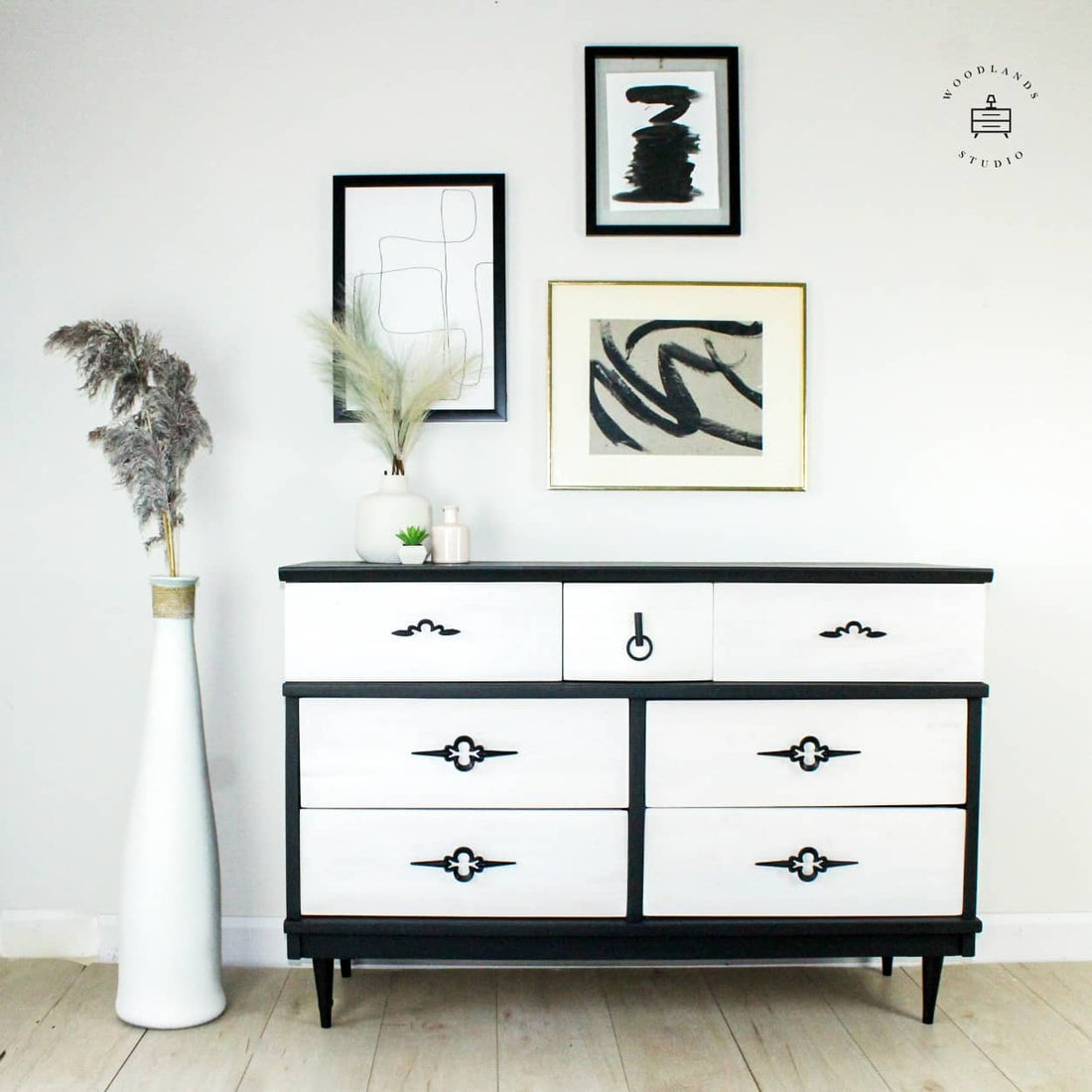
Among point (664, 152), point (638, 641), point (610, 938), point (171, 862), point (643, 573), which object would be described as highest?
point (664, 152)

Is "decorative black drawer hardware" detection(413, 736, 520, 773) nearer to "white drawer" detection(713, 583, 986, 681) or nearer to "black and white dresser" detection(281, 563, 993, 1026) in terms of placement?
"black and white dresser" detection(281, 563, 993, 1026)

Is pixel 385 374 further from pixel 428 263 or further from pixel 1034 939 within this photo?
pixel 1034 939

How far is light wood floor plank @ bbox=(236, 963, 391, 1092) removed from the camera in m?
1.68

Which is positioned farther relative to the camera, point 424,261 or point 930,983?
point 424,261

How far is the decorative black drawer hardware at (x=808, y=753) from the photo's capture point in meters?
1.77

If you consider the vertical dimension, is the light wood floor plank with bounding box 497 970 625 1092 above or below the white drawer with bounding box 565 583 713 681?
below

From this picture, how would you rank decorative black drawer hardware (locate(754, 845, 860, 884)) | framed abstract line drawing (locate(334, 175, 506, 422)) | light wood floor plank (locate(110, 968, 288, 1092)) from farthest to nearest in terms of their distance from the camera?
framed abstract line drawing (locate(334, 175, 506, 422)) → decorative black drawer hardware (locate(754, 845, 860, 884)) → light wood floor plank (locate(110, 968, 288, 1092))

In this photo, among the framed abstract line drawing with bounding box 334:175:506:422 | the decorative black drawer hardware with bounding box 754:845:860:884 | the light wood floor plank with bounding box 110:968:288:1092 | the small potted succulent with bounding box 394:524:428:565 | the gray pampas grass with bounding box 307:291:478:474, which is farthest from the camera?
the framed abstract line drawing with bounding box 334:175:506:422

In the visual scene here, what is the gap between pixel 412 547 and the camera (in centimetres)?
188

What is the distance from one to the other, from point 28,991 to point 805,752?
1.68 metres

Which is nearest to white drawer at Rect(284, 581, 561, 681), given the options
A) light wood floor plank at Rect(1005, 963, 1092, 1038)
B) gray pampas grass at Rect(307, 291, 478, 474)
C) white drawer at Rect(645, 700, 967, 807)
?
white drawer at Rect(645, 700, 967, 807)

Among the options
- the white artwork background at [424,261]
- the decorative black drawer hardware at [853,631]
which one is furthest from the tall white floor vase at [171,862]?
the decorative black drawer hardware at [853,631]

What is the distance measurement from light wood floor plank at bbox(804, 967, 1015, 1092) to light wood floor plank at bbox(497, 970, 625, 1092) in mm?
480

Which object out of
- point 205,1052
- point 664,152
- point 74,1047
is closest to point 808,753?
point 205,1052
